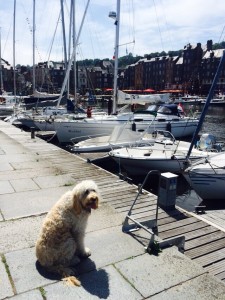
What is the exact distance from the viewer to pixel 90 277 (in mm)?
4371

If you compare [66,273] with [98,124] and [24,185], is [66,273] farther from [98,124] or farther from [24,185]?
[98,124]

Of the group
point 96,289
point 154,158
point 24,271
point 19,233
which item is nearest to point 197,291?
point 96,289

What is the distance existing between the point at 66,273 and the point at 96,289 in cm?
55

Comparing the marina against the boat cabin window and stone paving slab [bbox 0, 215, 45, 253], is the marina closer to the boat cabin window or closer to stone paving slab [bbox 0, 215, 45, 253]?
stone paving slab [bbox 0, 215, 45, 253]

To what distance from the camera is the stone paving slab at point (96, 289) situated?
3.98 meters

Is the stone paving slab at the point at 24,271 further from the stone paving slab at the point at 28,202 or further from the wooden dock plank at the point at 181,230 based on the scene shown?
the wooden dock plank at the point at 181,230

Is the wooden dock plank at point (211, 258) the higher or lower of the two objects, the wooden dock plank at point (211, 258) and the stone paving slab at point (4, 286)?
the lower

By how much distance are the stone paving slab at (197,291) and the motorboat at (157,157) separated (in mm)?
8497

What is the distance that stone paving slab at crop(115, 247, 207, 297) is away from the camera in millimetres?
4258

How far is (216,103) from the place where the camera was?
80688 millimetres

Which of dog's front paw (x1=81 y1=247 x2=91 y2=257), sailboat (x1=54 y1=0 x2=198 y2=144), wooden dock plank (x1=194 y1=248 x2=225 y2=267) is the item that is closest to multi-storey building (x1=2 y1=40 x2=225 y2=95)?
sailboat (x1=54 y1=0 x2=198 y2=144)

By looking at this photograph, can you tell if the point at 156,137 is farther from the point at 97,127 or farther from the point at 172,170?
the point at 97,127

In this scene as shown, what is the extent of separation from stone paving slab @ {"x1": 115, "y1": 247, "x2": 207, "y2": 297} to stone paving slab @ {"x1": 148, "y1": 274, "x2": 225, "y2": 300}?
0.27 feet

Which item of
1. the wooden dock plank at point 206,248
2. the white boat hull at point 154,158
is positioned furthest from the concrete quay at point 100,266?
the white boat hull at point 154,158
